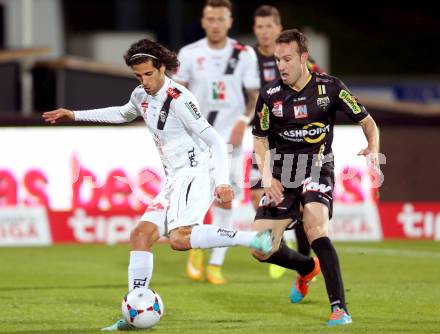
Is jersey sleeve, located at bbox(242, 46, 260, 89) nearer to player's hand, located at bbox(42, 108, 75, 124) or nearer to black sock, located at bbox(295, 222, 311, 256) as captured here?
black sock, located at bbox(295, 222, 311, 256)

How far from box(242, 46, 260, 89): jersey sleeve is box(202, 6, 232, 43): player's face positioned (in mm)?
286

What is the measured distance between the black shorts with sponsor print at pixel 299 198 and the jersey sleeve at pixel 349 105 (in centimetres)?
46

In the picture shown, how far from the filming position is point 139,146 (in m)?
16.1

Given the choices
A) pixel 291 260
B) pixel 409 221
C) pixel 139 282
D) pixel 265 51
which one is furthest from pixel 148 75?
pixel 409 221

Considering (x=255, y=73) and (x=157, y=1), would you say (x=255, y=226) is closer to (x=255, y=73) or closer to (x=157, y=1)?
(x=255, y=73)

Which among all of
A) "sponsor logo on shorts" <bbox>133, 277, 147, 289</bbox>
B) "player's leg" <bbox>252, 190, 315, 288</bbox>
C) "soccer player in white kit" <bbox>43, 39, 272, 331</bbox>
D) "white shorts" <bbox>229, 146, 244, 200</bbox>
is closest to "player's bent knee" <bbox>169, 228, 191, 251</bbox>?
"soccer player in white kit" <bbox>43, 39, 272, 331</bbox>

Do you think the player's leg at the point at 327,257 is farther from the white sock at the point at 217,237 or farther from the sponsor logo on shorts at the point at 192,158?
the sponsor logo on shorts at the point at 192,158

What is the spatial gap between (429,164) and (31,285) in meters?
6.97

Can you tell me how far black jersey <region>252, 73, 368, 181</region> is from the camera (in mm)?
9383

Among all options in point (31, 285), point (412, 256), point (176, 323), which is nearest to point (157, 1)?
point (412, 256)

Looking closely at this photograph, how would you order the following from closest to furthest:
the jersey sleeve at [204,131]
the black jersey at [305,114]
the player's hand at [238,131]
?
1. the jersey sleeve at [204,131]
2. the black jersey at [305,114]
3. the player's hand at [238,131]

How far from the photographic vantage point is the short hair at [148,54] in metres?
8.95

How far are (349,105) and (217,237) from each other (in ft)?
4.76

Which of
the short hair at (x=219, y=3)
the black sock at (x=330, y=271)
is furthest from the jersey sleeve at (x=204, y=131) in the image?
the short hair at (x=219, y=3)
